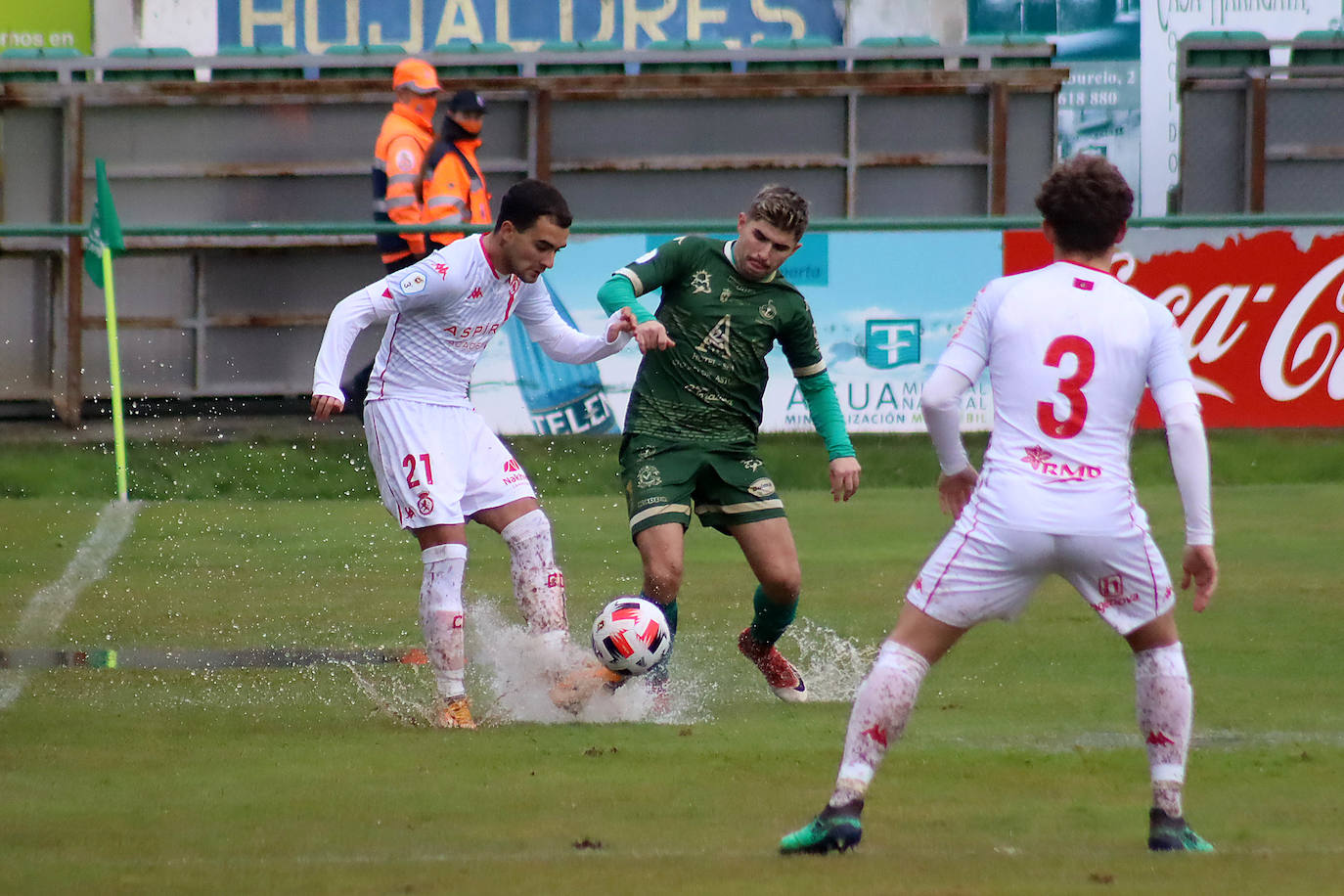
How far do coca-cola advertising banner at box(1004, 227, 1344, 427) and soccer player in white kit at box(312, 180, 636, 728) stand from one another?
688 centimetres

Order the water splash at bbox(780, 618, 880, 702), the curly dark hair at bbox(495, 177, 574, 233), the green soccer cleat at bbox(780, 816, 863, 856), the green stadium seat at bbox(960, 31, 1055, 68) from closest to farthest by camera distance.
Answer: the green soccer cleat at bbox(780, 816, 863, 856), the curly dark hair at bbox(495, 177, 574, 233), the water splash at bbox(780, 618, 880, 702), the green stadium seat at bbox(960, 31, 1055, 68)

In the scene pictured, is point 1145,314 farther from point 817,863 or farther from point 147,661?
point 147,661

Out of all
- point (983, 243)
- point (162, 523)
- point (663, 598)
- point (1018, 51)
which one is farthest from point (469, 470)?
point (1018, 51)

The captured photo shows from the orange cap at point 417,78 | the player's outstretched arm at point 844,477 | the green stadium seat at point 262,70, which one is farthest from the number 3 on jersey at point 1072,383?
the green stadium seat at point 262,70

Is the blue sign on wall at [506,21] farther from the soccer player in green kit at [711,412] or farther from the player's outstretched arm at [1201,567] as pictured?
the player's outstretched arm at [1201,567]

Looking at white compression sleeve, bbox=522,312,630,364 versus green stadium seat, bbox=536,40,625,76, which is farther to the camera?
green stadium seat, bbox=536,40,625,76

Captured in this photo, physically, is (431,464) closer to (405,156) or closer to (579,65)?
(405,156)

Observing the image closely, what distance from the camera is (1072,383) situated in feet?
15.2

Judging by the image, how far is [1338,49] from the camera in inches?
720

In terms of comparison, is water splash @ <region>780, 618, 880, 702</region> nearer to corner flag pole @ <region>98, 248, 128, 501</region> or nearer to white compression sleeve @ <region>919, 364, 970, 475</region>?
white compression sleeve @ <region>919, 364, 970, 475</region>

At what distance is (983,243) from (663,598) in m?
6.94

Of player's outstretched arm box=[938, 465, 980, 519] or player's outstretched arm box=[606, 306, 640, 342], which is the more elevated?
player's outstretched arm box=[606, 306, 640, 342]

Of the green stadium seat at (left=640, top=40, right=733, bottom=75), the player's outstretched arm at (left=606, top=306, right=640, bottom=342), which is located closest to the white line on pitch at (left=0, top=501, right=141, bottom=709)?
the player's outstretched arm at (left=606, top=306, right=640, bottom=342)

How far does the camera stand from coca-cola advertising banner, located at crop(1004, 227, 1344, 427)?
522 inches
